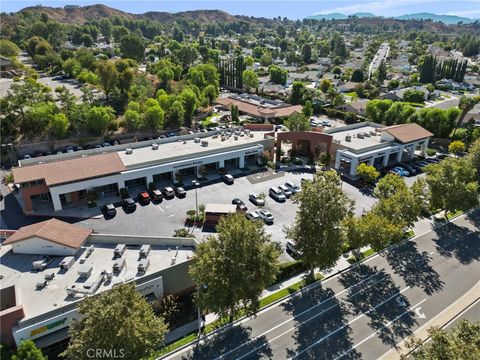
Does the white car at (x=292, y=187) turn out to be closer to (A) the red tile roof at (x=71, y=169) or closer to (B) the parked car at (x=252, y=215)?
(B) the parked car at (x=252, y=215)

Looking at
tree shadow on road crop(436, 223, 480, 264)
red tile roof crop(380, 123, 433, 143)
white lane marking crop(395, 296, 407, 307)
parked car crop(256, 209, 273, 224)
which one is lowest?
tree shadow on road crop(436, 223, 480, 264)

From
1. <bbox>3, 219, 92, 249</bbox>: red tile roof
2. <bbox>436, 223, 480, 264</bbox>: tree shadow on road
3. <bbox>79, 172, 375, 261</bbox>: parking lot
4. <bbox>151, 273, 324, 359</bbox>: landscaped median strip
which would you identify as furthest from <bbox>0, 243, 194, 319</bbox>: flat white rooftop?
<bbox>436, 223, 480, 264</bbox>: tree shadow on road

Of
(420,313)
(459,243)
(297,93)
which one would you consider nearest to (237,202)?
(420,313)

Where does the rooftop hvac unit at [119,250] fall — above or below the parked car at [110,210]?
above

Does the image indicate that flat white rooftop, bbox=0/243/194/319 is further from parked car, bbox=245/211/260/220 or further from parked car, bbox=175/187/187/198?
parked car, bbox=175/187/187/198

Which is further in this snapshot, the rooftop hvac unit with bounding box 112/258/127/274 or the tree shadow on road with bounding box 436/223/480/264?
the tree shadow on road with bounding box 436/223/480/264

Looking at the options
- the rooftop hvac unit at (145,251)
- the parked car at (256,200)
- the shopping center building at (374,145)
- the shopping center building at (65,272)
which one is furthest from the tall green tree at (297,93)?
the rooftop hvac unit at (145,251)

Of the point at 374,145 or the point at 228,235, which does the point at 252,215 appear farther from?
the point at 374,145

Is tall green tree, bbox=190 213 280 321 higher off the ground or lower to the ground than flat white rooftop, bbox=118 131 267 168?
higher
